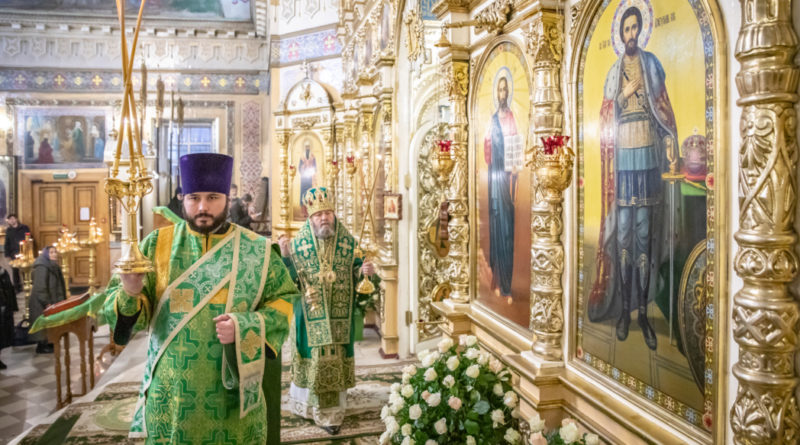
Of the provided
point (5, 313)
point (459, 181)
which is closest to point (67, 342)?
point (5, 313)

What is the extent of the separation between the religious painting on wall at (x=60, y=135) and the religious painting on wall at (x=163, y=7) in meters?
2.35

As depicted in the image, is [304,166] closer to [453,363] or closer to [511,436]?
[453,363]

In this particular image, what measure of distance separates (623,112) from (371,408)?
12.8 feet

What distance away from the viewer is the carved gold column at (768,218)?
61.4 inches

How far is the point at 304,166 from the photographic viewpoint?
1203 centimetres

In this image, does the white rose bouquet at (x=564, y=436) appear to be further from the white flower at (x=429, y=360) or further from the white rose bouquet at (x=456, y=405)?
the white flower at (x=429, y=360)

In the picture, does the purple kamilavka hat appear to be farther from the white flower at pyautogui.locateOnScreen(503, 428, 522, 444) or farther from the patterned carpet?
the patterned carpet

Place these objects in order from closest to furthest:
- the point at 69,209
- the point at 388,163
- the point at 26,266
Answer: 1. the point at 388,163
2. the point at 26,266
3. the point at 69,209

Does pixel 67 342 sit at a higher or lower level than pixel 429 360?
lower

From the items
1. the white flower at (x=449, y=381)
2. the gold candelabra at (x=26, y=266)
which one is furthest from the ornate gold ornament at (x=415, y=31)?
the gold candelabra at (x=26, y=266)

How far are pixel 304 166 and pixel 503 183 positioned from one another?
903 centimetres

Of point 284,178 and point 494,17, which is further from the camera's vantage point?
point 284,178

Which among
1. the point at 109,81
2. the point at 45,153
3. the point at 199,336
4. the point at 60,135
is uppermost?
the point at 109,81

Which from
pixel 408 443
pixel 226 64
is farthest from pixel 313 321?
pixel 226 64
